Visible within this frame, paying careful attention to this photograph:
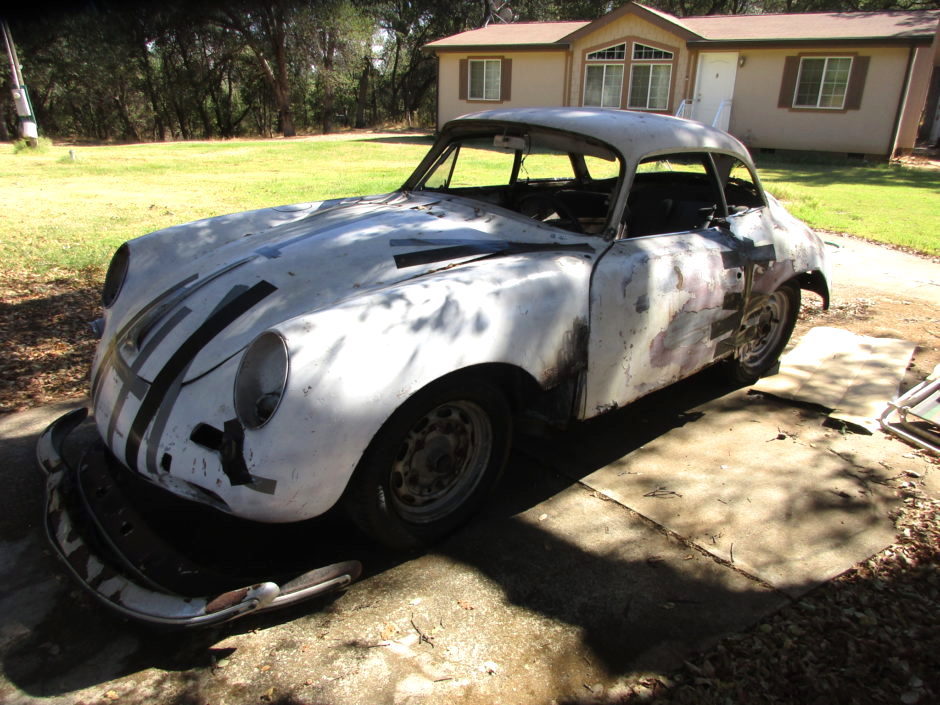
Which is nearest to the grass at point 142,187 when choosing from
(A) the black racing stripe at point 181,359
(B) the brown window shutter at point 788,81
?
(A) the black racing stripe at point 181,359

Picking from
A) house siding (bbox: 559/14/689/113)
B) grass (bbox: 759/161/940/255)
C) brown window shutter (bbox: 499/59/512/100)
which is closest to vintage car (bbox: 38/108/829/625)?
grass (bbox: 759/161/940/255)

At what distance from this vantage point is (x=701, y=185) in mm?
4195

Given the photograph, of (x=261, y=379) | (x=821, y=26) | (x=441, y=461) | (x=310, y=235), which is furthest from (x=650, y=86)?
(x=261, y=379)

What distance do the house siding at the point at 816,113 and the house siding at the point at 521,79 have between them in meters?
5.92

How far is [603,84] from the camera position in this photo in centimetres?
2197

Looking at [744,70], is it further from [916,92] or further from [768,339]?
[768,339]

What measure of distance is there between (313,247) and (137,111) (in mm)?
38468

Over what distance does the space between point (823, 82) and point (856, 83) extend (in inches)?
33.5

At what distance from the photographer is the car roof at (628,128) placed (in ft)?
11.2

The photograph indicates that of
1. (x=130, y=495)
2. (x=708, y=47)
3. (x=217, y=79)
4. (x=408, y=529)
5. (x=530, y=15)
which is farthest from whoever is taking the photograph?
(x=530, y=15)

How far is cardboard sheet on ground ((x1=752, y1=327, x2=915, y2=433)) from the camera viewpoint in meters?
4.05

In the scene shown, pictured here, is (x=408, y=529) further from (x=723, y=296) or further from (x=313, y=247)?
(x=723, y=296)

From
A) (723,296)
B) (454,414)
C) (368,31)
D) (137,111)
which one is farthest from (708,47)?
(137,111)

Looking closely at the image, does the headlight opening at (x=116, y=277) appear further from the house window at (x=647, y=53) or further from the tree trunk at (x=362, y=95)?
the tree trunk at (x=362, y=95)
